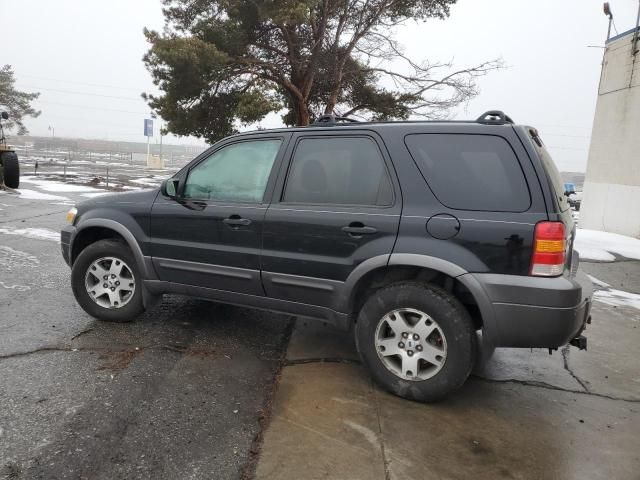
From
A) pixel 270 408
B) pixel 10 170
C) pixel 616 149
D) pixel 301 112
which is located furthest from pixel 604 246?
pixel 10 170

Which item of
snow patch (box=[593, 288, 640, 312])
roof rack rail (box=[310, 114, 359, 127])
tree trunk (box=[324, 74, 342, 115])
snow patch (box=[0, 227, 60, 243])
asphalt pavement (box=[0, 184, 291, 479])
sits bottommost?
asphalt pavement (box=[0, 184, 291, 479])

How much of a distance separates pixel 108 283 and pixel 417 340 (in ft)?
9.10

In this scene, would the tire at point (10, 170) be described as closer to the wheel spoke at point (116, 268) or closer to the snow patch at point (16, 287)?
the snow patch at point (16, 287)

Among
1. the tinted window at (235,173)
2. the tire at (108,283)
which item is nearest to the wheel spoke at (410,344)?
the tinted window at (235,173)

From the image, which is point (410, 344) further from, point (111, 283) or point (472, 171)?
point (111, 283)

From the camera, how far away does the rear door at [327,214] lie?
10.2 feet

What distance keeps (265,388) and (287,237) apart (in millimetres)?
1055

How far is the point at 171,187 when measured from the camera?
3.94m

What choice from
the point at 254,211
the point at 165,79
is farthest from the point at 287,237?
the point at 165,79

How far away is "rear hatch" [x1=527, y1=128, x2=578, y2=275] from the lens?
2.72 m

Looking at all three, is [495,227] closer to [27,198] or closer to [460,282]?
[460,282]

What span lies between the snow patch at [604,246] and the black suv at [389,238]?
6667 mm

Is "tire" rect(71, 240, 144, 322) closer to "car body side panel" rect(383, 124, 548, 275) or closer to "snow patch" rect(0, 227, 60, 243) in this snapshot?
"car body side panel" rect(383, 124, 548, 275)

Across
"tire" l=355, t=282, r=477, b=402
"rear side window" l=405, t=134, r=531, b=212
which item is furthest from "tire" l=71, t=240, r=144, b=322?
"rear side window" l=405, t=134, r=531, b=212
